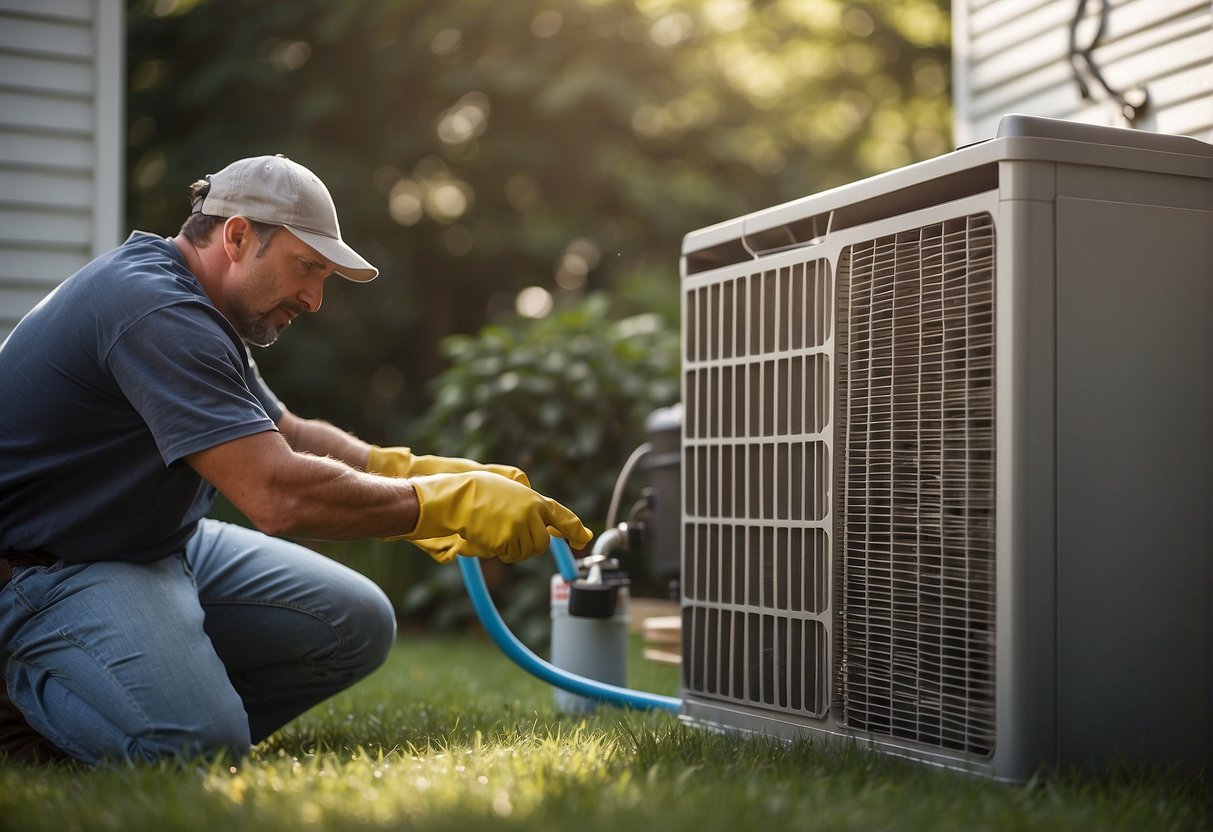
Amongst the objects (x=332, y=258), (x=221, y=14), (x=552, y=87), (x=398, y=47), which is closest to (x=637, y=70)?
(x=552, y=87)

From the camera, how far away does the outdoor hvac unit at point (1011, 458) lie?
1.82 metres

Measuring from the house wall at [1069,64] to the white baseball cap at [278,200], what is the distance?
2145 millimetres

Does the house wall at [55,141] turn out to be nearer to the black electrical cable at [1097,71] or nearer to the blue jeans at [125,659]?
the blue jeans at [125,659]

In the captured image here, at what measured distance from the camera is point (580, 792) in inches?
65.2

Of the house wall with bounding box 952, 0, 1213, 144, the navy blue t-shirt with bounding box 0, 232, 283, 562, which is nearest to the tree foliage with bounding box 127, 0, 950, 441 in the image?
the house wall with bounding box 952, 0, 1213, 144

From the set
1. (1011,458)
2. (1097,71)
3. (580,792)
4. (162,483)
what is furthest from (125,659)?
(1097,71)

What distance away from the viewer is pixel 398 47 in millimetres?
8164

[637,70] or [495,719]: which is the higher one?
[637,70]

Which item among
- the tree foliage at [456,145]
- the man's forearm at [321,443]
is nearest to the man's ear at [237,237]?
the man's forearm at [321,443]

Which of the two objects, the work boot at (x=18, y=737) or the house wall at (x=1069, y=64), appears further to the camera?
the house wall at (x=1069, y=64)

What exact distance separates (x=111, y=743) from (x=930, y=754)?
4.66 feet

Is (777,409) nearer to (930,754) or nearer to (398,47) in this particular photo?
(930,754)

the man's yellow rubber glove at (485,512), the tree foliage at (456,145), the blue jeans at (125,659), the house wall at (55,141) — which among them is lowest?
the blue jeans at (125,659)

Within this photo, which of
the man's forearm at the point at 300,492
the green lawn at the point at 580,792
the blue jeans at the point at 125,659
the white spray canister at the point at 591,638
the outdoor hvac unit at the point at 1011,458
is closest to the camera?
the green lawn at the point at 580,792
